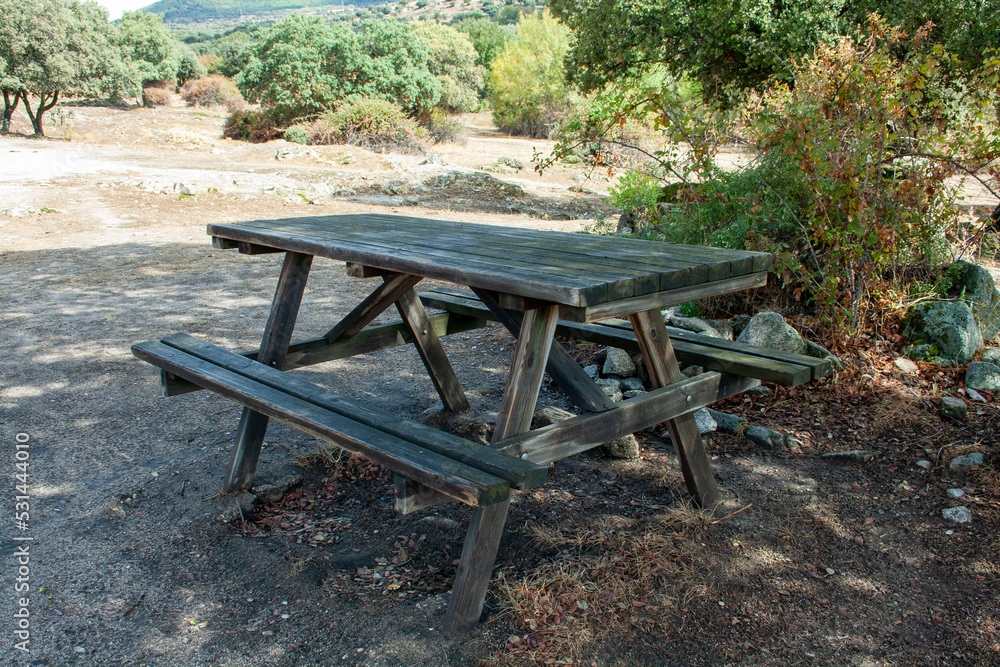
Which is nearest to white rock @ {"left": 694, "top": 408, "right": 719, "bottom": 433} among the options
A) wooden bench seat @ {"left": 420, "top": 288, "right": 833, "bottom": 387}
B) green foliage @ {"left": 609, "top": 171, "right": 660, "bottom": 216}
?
wooden bench seat @ {"left": 420, "top": 288, "right": 833, "bottom": 387}

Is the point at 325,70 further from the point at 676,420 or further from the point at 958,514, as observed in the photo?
the point at 958,514

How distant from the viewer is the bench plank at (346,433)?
192cm

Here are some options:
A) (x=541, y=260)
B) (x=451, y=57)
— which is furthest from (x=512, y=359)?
(x=451, y=57)

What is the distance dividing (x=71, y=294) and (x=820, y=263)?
6.15 m

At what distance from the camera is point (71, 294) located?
656 cm

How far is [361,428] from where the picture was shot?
2357mm

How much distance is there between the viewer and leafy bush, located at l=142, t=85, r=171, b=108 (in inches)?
1336

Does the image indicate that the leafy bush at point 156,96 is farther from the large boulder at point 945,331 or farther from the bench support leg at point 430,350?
the large boulder at point 945,331

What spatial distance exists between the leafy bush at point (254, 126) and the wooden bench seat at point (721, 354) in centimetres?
1923

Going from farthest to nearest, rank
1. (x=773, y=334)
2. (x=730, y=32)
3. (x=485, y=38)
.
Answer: (x=485, y=38)
(x=730, y=32)
(x=773, y=334)

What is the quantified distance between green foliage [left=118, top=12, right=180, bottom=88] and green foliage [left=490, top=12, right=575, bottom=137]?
18.3 m

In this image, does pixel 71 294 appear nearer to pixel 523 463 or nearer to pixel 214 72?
pixel 523 463

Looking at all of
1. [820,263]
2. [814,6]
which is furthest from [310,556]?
[814,6]

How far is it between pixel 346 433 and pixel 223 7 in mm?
207089
